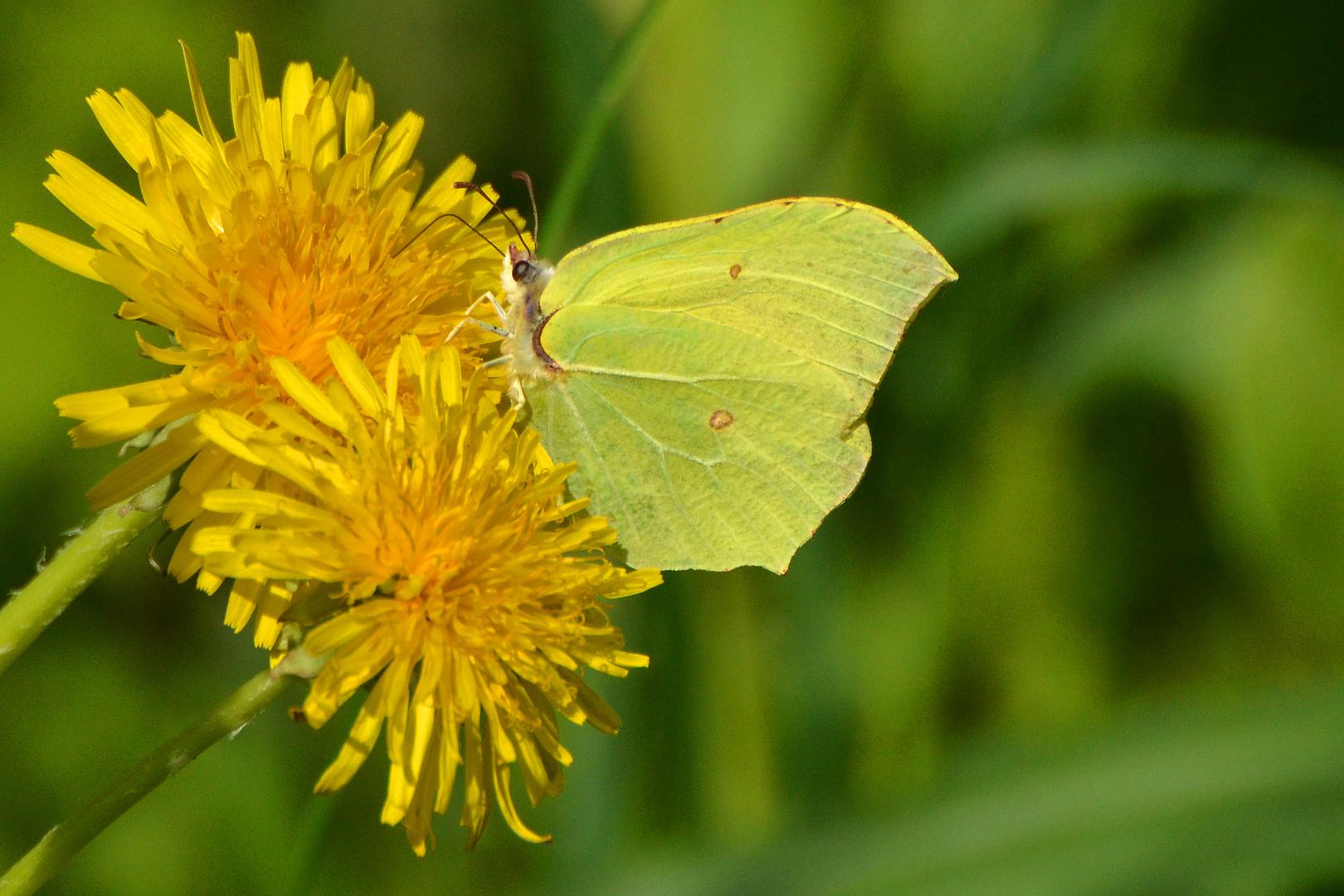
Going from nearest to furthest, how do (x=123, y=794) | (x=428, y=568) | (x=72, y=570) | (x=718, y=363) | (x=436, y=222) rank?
(x=123, y=794) → (x=72, y=570) → (x=428, y=568) → (x=436, y=222) → (x=718, y=363)

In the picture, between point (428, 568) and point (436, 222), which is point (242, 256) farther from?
point (428, 568)

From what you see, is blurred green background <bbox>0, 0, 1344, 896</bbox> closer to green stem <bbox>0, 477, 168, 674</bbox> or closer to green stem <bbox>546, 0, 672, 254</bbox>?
green stem <bbox>546, 0, 672, 254</bbox>

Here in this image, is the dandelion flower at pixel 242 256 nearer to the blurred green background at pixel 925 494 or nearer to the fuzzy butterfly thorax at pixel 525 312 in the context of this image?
the fuzzy butterfly thorax at pixel 525 312

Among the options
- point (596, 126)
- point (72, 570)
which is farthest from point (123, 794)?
point (596, 126)

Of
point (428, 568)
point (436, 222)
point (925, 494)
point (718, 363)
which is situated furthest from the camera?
point (925, 494)

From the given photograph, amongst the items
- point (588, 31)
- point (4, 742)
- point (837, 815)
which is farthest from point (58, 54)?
point (837, 815)

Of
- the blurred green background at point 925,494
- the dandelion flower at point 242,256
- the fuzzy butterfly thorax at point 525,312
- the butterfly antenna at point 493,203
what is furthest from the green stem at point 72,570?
the blurred green background at point 925,494

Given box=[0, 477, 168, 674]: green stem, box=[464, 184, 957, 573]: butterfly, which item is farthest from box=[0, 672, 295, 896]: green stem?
box=[464, 184, 957, 573]: butterfly
